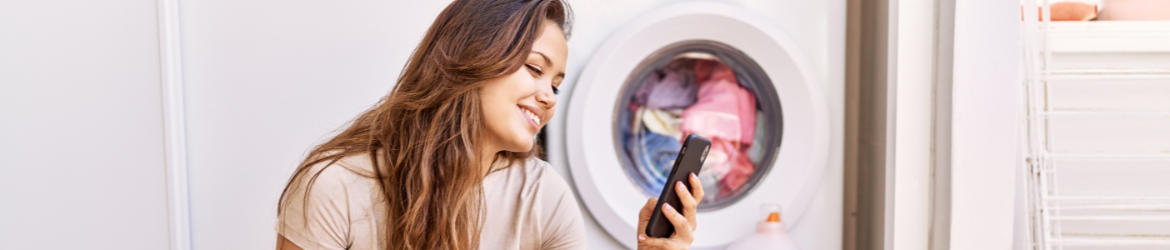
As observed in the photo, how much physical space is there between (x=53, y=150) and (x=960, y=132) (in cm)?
137

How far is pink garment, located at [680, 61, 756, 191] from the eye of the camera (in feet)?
3.52

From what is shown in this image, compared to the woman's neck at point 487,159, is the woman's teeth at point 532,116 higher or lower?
higher

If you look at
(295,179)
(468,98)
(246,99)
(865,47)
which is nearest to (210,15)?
(246,99)

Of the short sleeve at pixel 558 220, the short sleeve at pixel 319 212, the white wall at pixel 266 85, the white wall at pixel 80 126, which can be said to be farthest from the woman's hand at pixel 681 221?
the white wall at pixel 80 126

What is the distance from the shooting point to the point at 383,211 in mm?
729

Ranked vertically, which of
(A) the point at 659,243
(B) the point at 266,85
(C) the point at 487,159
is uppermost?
(B) the point at 266,85

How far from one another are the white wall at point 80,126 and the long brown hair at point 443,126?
0.44 m

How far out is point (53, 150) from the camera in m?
0.98

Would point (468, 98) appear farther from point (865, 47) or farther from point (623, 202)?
point (865, 47)

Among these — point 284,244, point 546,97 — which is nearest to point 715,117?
point 546,97

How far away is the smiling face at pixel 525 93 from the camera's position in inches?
28.2

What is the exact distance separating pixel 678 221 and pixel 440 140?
305 mm

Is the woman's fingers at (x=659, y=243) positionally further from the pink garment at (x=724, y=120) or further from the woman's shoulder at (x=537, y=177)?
the pink garment at (x=724, y=120)

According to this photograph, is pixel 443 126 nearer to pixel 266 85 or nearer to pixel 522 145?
pixel 522 145
